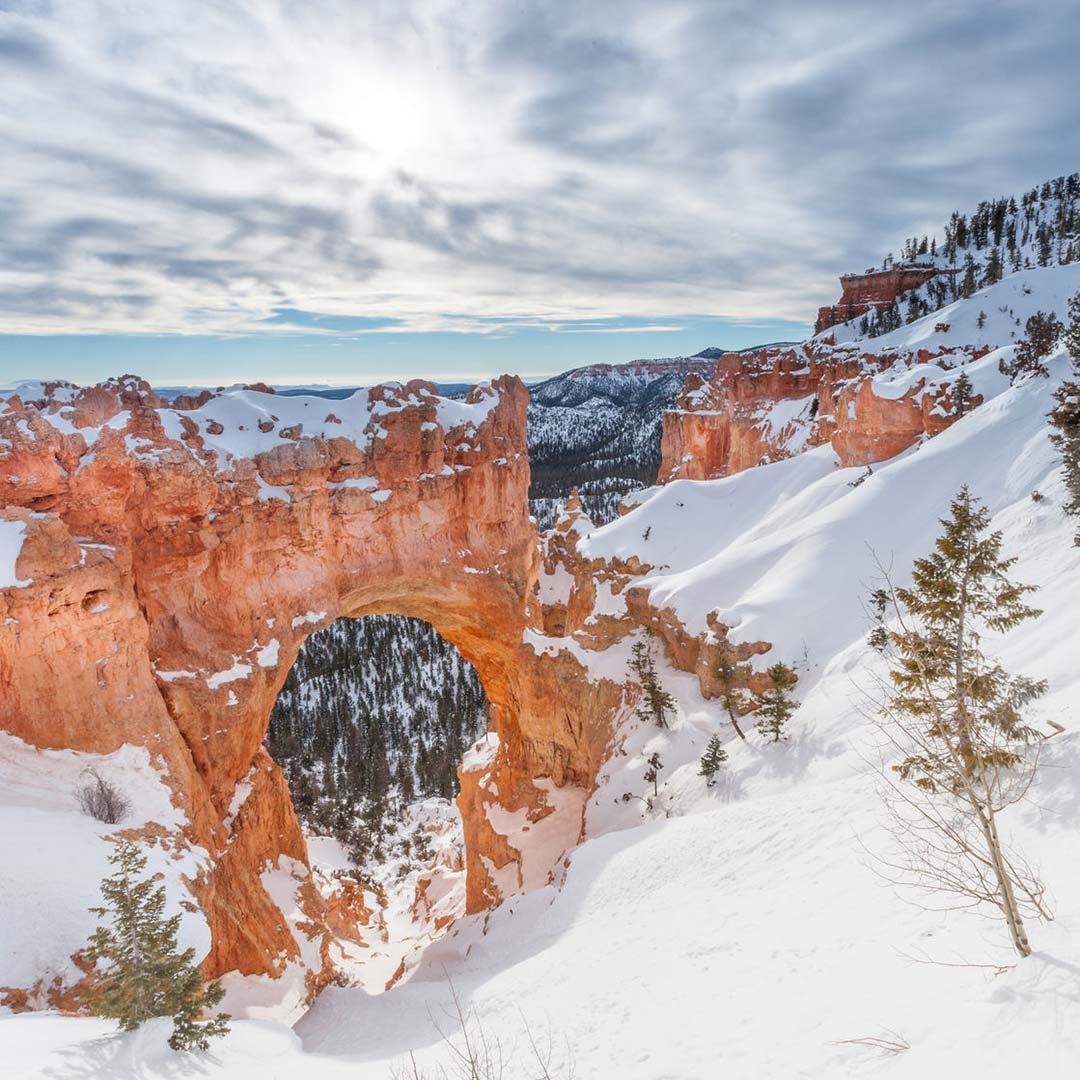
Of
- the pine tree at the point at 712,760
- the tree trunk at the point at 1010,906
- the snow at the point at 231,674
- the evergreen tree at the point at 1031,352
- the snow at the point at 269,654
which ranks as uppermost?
the evergreen tree at the point at 1031,352

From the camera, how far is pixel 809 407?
196 ft

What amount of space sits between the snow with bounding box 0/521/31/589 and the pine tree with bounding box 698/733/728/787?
21284 mm

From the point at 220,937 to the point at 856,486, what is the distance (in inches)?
1400

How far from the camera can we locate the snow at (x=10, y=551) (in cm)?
1708

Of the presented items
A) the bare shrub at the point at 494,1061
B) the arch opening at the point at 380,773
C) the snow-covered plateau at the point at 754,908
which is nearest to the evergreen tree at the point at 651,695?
the snow-covered plateau at the point at 754,908

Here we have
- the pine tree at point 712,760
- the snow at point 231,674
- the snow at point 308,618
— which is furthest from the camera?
the snow at point 308,618

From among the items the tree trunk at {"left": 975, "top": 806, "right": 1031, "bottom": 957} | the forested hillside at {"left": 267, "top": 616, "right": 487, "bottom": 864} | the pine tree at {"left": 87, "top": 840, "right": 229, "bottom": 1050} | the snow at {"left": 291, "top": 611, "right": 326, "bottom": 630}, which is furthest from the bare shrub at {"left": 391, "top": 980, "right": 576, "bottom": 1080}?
the forested hillside at {"left": 267, "top": 616, "right": 487, "bottom": 864}

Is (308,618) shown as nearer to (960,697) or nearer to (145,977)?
(145,977)

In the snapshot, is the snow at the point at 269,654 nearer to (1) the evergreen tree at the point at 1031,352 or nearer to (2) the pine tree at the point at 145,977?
(2) the pine tree at the point at 145,977

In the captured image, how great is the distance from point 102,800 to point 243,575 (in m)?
8.99

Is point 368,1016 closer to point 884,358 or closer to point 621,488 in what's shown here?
point 884,358

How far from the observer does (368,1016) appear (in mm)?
18281

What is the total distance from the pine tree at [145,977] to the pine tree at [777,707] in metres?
16.6

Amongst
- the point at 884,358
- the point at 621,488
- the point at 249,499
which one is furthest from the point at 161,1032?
the point at 621,488
